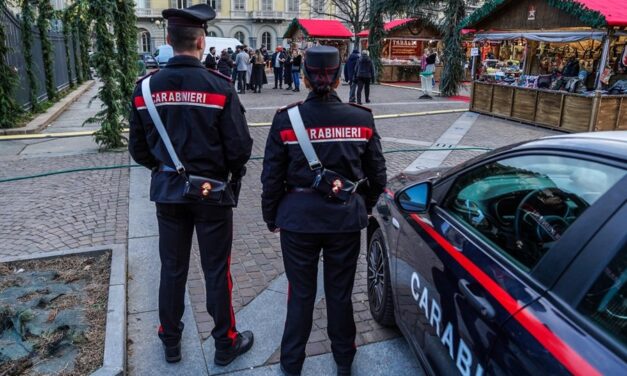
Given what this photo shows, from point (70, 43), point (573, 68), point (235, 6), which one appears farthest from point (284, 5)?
point (573, 68)

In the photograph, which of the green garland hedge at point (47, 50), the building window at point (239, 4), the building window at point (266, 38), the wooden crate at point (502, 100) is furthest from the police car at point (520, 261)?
the building window at point (266, 38)

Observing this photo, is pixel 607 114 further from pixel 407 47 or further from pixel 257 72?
pixel 407 47

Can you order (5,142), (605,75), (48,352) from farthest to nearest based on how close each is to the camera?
(605,75)
(5,142)
(48,352)

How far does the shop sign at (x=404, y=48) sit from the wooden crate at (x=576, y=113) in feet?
49.4

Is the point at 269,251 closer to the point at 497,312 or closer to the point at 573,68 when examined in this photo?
the point at 497,312

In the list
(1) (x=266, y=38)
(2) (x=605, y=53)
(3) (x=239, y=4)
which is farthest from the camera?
(1) (x=266, y=38)

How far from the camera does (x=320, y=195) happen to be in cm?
259

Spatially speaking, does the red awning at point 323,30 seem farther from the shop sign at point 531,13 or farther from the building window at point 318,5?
the building window at point 318,5

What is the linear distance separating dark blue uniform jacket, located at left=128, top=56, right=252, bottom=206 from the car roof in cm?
152

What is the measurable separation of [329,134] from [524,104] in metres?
12.1

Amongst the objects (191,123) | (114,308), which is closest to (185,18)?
(191,123)

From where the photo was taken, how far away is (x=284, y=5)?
206 ft

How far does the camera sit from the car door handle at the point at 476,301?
1.84m

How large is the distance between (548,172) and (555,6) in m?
12.0
